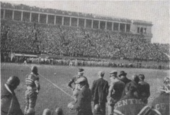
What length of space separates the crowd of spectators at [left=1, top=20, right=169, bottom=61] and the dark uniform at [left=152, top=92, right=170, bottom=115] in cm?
349

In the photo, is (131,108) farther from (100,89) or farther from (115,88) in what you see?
(100,89)

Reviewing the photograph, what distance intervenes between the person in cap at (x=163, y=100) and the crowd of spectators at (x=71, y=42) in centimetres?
345

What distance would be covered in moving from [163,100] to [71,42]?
12.8 ft

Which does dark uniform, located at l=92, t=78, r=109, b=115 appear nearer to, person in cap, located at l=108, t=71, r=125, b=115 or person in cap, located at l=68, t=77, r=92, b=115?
person in cap, located at l=108, t=71, r=125, b=115

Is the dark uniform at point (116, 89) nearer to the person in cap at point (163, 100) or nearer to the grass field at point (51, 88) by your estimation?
the person in cap at point (163, 100)

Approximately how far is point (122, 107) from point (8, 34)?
435cm

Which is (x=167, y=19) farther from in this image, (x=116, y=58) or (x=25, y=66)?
(x=25, y=66)

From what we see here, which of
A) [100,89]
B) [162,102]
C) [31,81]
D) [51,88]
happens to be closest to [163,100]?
[162,102]

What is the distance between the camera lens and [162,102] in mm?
3100

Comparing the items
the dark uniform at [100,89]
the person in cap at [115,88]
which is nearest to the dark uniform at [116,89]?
the person in cap at [115,88]

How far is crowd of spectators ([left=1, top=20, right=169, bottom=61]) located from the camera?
6.34m

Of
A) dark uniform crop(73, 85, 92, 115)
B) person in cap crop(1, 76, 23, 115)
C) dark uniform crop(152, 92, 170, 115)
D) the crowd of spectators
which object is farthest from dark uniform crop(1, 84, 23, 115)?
the crowd of spectators

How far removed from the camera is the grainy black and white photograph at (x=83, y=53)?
3190 mm

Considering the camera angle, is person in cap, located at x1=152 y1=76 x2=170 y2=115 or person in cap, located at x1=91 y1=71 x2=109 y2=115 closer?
person in cap, located at x1=152 y1=76 x2=170 y2=115
